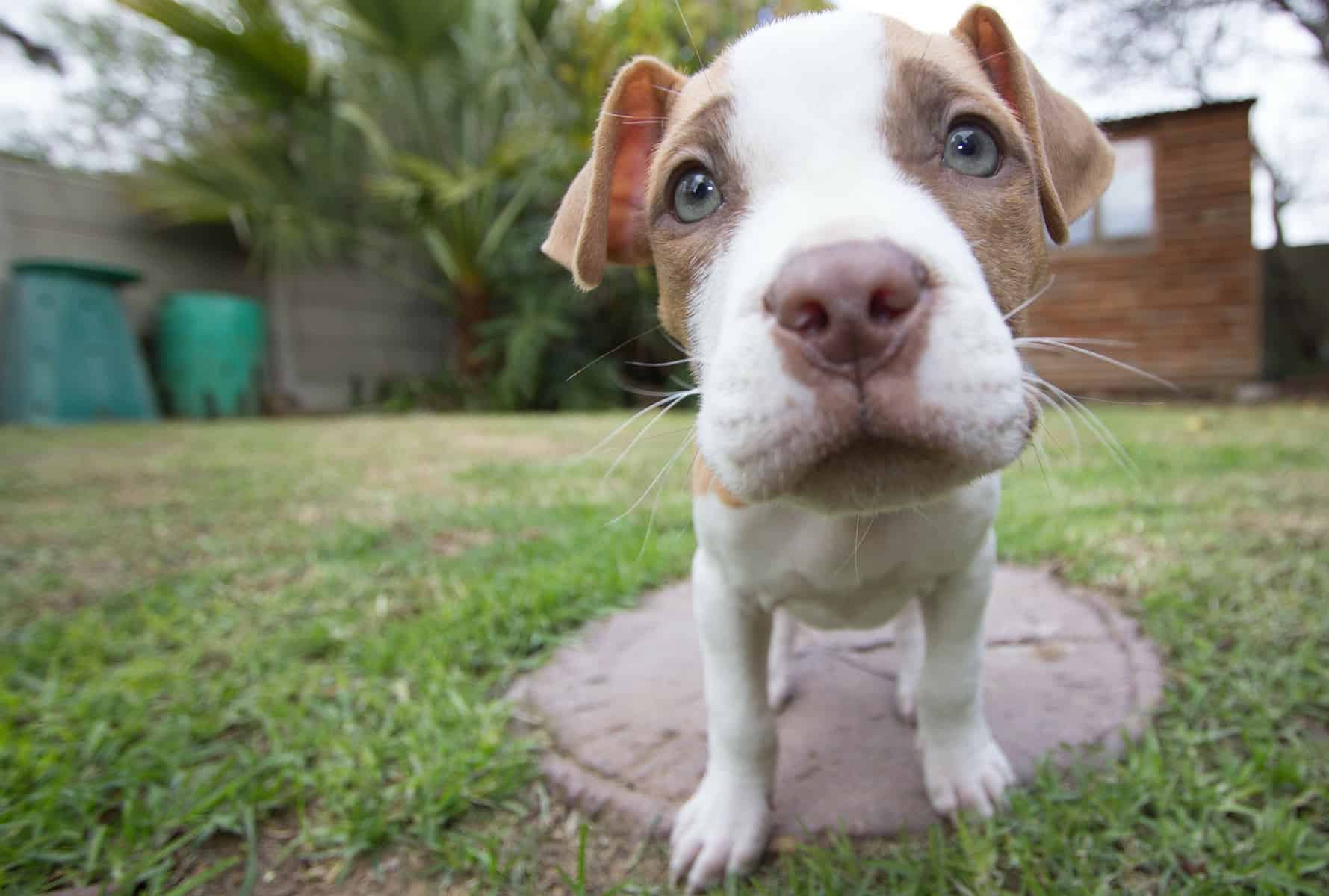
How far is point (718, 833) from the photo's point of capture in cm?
145

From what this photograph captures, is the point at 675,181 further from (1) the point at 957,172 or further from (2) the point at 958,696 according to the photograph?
(2) the point at 958,696

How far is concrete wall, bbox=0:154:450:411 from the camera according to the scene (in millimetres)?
10008

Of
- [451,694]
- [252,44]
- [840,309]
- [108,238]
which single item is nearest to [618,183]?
[840,309]

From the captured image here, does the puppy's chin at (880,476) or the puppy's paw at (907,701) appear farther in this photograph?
the puppy's paw at (907,701)

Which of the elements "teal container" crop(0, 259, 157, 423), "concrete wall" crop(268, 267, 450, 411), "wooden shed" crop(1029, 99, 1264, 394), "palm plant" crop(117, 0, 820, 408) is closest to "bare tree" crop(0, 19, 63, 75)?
"palm plant" crop(117, 0, 820, 408)

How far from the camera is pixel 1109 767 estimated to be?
1621 millimetres

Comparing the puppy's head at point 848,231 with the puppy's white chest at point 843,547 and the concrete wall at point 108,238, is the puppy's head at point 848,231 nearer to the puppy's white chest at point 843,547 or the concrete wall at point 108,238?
the puppy's white chest at point 843,547

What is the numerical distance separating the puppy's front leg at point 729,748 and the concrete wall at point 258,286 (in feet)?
36.5

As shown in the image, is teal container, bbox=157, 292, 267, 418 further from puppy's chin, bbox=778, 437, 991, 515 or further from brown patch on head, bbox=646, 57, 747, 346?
puppy's chin, bbox=778, 437, 991, 515

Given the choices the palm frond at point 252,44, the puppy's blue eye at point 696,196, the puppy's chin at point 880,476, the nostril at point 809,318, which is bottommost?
the puppy's chin at point 880,476

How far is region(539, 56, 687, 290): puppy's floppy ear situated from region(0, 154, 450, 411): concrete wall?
1075 cm

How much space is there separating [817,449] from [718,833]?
81cm

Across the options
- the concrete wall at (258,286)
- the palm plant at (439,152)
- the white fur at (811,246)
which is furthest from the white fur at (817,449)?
the concrete wall at (258,286)

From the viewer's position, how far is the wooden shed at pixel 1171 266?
10.2 meters
